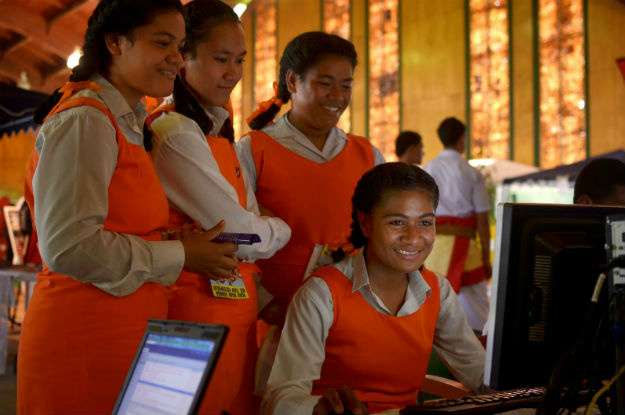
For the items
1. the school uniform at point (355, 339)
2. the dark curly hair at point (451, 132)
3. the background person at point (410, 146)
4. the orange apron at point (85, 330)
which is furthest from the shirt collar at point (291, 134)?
the background person at point (410, 146)

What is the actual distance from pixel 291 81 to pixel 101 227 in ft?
3.38

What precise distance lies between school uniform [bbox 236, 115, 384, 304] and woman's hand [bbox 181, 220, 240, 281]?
500 millimetres

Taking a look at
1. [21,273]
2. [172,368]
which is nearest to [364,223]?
[172,368]

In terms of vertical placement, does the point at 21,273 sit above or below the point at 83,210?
below

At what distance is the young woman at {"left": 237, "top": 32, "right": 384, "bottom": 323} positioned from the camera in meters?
2.04

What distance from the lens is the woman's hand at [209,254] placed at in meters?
1.46

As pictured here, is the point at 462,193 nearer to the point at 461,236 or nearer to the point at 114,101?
the point at 461,236

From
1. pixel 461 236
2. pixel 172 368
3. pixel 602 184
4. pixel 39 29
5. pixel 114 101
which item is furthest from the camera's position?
pixel 39 29

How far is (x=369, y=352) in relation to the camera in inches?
65.1

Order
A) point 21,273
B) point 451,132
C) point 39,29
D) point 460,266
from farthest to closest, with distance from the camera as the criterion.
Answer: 1. point 39,29
2. point 21,273
3. point 451,132
4. point 460,266

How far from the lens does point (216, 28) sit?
1.78m

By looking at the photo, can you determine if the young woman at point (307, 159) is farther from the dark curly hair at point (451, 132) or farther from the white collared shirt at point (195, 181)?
the dark curly hair at point (451, 132)

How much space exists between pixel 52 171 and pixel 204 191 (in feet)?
1.24

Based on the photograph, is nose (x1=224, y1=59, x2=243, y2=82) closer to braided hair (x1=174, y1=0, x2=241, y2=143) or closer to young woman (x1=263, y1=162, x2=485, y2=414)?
braided hair (x1=174, y1=0, x2=241, y2=143)
